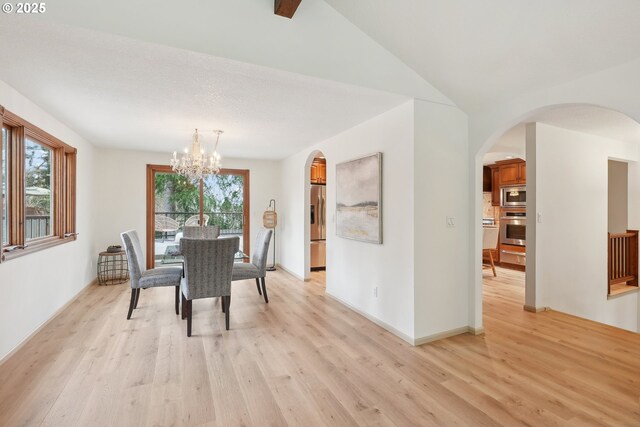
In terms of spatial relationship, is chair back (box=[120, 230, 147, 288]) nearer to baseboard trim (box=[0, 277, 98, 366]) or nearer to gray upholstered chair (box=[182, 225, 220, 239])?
baseboard trim (box=[0, 277, 98, 366])

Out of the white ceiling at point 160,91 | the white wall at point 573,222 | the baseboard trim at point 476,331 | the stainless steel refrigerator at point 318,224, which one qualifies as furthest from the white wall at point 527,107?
the stainless steel refrigerator at point 318,224

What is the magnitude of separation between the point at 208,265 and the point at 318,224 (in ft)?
10.3

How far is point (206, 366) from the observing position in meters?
2.43

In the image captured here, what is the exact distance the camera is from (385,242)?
3.28 metres

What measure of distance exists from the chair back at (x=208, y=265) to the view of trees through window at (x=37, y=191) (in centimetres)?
176

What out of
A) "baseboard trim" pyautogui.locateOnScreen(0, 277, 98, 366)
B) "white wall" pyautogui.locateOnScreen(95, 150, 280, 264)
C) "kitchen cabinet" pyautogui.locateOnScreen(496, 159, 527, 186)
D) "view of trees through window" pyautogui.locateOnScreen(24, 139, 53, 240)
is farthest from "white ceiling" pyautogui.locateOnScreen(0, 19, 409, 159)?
"kitchen cabinet" pyautogui.locateOnScreen(496, 159, 527, 186)

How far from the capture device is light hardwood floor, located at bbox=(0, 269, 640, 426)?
6.09ft

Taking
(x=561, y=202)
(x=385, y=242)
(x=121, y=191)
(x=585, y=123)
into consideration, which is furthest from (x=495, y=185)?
(x=121, y=191)

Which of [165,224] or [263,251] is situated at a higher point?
[165,224]

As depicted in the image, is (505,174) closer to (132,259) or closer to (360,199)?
(360,199)

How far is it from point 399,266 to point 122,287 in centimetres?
430

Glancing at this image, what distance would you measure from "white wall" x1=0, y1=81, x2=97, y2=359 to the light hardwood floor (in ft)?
0.72

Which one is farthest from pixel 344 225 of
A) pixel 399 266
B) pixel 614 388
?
pixel 614 388

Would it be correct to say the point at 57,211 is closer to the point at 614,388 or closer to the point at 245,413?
the point at 245,413
